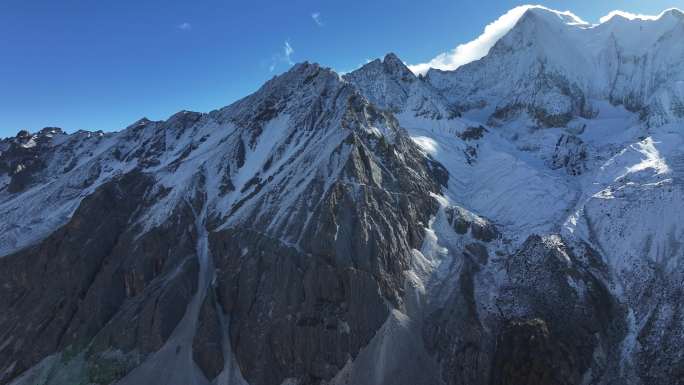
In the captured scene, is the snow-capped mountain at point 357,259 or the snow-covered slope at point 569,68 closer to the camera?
the snow-capped mountain at point 357,259

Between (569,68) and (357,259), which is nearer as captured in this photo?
(357,259)

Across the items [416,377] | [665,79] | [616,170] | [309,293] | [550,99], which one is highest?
[665,79]

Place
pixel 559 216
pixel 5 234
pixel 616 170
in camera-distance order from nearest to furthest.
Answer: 1. pixel 559 216
2. pixel 616 170
3. pixel 5 234

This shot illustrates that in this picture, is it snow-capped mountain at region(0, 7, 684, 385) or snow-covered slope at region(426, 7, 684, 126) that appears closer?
snow-capped mountain at region(0, 7, 684, 385)

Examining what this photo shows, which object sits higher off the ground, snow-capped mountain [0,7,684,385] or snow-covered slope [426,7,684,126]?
snow-covered slope [426,7,684,126]

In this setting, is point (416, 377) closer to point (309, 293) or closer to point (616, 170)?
point (309, 293)

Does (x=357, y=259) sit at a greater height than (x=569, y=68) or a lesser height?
lesser

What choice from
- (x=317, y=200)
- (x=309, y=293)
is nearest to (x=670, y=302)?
(x=309, y=293)

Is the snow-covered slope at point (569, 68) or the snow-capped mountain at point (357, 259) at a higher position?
the snow-covered slope at point (569, 68)
